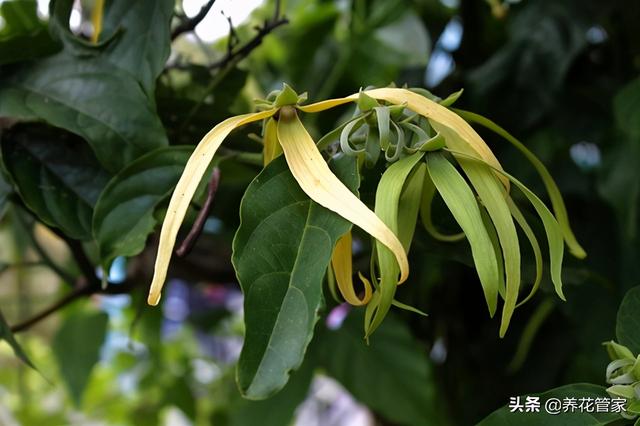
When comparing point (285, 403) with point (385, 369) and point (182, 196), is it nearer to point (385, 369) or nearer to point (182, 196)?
point (385, 369)

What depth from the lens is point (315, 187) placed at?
22 cm

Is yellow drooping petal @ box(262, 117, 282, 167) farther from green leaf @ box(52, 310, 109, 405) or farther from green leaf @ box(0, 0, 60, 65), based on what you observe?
green leaf @ box(52, 310, 109, 405)

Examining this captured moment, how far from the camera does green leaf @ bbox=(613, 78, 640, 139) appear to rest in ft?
1.44

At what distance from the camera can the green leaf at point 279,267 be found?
204 millimetres

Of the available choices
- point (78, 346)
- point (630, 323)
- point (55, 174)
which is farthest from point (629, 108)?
point (78, 346)

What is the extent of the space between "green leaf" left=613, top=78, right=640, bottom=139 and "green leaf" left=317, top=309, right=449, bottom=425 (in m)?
0.20

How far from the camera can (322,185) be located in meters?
0.22

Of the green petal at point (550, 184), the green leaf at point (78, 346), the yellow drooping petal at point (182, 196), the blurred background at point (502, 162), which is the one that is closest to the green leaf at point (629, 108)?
the blurred background at point (502, 162)

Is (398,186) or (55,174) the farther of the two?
(55,174)

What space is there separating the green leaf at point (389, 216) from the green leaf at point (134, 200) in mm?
103

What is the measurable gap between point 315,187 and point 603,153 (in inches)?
15.5

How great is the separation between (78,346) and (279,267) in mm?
469

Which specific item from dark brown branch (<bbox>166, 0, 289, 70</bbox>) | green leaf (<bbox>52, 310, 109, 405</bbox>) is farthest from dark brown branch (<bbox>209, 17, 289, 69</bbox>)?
green leaf (<bbox>52, 310, 109, 405</bbox>)

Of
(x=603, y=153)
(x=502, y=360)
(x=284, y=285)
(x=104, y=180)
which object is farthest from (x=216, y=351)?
(x=284, y=285)
